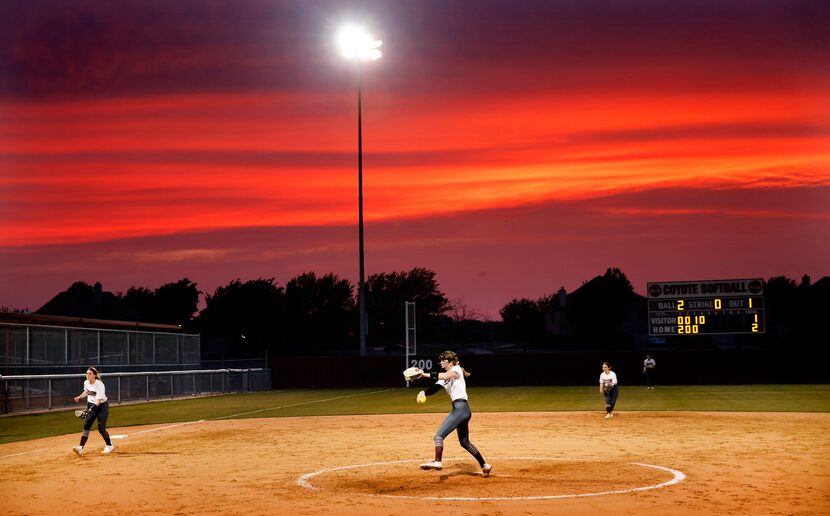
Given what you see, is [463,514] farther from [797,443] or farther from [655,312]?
[655,312]

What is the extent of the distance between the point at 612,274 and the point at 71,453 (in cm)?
11642

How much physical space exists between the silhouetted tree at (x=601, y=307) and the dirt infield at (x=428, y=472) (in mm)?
97465

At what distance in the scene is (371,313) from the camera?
128 m

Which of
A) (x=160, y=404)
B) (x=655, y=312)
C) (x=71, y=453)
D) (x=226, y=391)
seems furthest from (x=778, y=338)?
(x=71, y=453)

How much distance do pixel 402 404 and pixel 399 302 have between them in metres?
88.0

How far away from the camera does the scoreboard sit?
2019 inches

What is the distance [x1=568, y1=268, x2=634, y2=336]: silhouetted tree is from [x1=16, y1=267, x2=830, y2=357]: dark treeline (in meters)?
0.13

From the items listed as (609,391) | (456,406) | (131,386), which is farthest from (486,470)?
(131,386)

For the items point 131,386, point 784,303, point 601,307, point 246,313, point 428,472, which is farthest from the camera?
point 784,303

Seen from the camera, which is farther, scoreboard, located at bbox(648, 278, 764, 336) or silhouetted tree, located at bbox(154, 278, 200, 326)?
silhouetted tree, located at bbox(154, 278, 200, 326)

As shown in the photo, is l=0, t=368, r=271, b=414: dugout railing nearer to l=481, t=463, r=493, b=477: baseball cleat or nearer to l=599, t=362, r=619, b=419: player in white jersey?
l=599, t=362, r=619, b=419: player in white jersey

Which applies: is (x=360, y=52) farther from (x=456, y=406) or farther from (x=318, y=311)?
(x=318, y=311)

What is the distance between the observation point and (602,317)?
412 ft

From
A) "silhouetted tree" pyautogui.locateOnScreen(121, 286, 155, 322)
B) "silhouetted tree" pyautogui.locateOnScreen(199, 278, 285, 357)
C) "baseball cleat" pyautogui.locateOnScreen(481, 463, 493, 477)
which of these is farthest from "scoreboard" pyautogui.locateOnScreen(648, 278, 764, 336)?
"silhouetted tree" pyautogui.locateOnScreen(121, 286, 155, 322)
